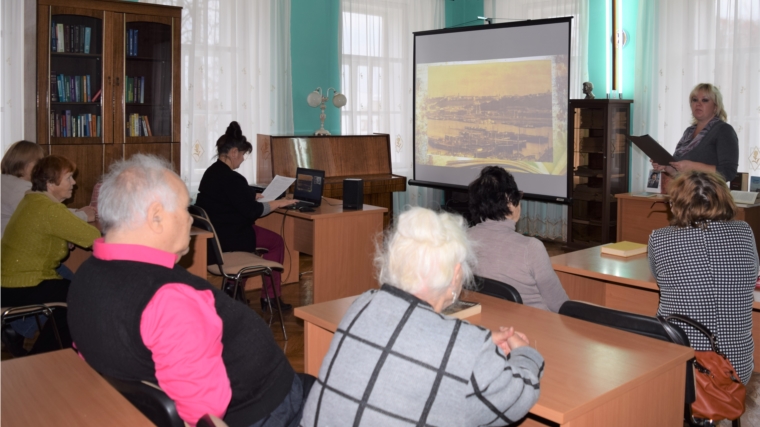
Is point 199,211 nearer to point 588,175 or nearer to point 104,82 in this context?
point 104,82

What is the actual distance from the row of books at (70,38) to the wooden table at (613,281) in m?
3.94

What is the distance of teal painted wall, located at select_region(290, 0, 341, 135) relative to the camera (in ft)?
22.8

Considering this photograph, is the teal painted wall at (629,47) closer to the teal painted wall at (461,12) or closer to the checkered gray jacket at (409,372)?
the teal painted wall at (461,12)

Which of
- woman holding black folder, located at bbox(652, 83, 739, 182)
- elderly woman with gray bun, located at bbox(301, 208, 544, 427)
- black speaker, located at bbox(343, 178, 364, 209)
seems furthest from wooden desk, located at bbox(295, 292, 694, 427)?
woman holding black folder, located at bbox(652, 83, 739, 182)

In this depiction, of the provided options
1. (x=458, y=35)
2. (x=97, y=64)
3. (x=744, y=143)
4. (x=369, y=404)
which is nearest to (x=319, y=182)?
(x=97, y=64)

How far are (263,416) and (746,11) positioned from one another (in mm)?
5685

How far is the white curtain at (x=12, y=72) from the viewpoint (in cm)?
518

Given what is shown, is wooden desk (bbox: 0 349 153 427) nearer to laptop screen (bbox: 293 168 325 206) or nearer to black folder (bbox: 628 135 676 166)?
laptop screen (bbox: 293 168 325 206)

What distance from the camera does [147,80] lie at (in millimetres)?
5562

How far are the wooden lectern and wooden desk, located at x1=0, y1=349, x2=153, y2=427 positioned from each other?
4334 millimetres

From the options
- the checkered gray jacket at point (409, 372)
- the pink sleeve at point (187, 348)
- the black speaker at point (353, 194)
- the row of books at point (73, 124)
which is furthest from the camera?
the row of books at point (73, 124)

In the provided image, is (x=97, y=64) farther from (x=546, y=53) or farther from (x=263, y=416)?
(x=263, y=416)

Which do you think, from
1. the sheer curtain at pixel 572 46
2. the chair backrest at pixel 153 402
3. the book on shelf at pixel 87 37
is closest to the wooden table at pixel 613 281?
the chair backrest at pixel 153 402

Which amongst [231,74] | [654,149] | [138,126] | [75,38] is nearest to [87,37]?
[75,38]
